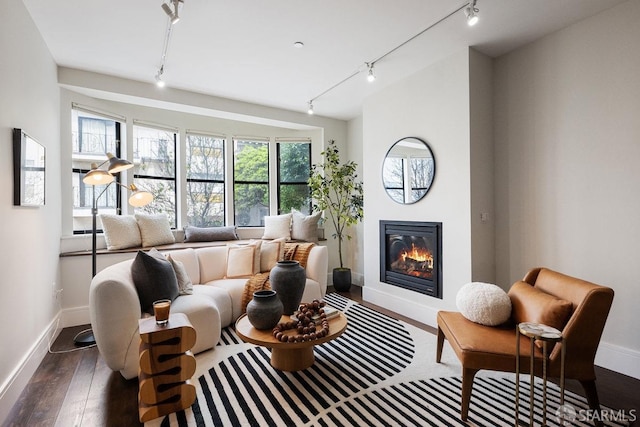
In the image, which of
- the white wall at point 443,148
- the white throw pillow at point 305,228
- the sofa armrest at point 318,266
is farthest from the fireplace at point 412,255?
the white throw pillow at point 305,228

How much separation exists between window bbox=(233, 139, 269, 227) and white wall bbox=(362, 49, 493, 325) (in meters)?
2.13

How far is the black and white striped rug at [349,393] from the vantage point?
1.79m

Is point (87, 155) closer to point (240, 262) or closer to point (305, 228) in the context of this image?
point (240, 262)

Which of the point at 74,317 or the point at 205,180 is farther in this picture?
the point at 205,180

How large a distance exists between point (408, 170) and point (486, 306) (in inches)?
73.2

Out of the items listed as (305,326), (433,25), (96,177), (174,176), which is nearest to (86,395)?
(305,326)

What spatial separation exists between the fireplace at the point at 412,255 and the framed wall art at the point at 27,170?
134 inches

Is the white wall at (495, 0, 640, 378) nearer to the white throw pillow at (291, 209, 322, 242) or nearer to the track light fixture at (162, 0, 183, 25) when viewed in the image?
the white throw pillow at (291, 209, 322, 242)

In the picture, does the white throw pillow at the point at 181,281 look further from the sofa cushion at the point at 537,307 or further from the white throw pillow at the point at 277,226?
the sofa cushion at the point at 537,307

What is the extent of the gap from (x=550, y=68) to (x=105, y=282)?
12.9ft

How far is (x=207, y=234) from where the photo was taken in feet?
14.3

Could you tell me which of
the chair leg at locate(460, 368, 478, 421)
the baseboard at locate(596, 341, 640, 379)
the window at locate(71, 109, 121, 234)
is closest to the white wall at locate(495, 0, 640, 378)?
the baseboard at locate(596, 341, 640, 379)

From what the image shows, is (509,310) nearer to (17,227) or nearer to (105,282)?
(105,282)

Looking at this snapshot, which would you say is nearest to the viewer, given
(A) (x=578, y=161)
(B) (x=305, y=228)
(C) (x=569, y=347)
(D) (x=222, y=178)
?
(C) (x=569, y=347)
